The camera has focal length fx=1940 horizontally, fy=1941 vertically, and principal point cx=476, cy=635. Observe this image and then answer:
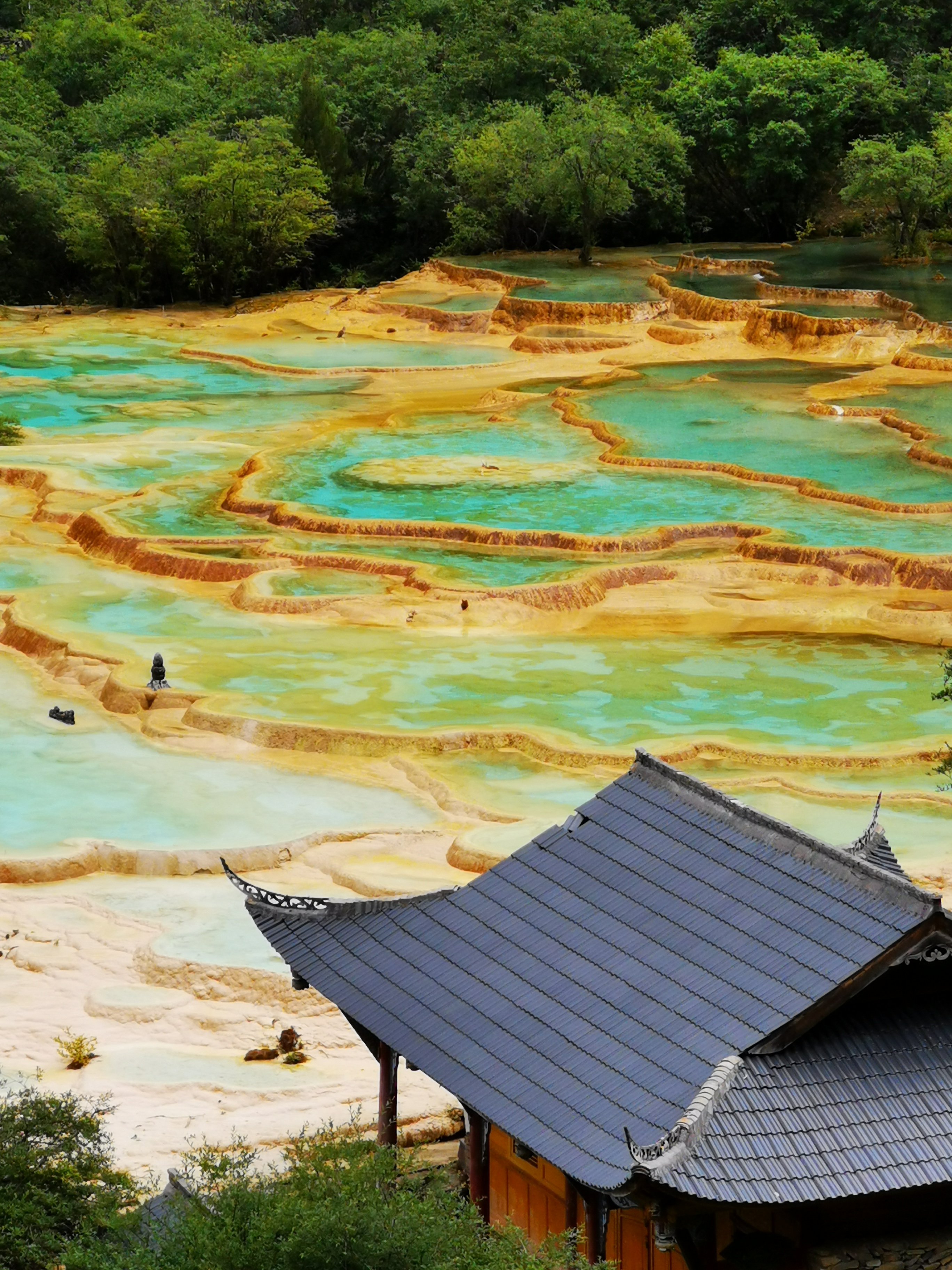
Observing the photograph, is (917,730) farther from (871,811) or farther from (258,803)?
(258,803)

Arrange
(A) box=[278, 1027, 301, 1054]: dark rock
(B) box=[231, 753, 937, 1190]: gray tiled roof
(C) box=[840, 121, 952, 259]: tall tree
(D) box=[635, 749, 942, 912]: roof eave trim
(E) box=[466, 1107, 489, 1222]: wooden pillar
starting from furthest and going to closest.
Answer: (C) box=[840, 121, 952, 259]: tall tree
(A) box=[278, 1027, 301, 1054]: dark rock
(E) box=[466, 1107, 489, 1222]: wooden pillar
(D) box=[635, 749, 942, 912]: roof eave trim
(B) box=[231, 753, 937, 1190]: gray tiled roof

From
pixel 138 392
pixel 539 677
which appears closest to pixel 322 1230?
pixel 539 677

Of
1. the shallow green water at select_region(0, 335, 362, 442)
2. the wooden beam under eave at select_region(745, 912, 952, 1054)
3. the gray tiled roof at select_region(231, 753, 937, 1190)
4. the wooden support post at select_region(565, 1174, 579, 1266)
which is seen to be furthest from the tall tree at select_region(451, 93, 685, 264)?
the wooden beam under eave at select_region(745, 912, 952, 1054)

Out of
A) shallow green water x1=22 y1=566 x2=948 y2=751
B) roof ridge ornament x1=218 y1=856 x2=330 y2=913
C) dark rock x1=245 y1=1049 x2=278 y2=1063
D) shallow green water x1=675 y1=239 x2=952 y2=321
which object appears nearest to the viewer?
roof ridge ornament x1=218 y1=856 x2=330 y2=913

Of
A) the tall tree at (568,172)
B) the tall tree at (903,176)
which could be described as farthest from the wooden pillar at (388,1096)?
the tall tree at (568,172)

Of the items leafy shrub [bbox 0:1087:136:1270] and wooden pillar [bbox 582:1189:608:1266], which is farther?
leafy shrub [bbox 0:1087:136:1270]

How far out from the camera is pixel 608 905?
9.97 m

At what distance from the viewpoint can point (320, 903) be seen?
35.6ft

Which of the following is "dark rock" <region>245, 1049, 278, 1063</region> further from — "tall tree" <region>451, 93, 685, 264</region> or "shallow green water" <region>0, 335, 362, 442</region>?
"tall tree" <region>451, 93, 685, 264</region>

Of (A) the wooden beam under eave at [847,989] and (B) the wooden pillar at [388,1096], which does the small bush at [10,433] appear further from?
(A) the wooden beam under eave at [847,989]

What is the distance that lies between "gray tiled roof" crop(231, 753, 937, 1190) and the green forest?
Answer: 3815cm

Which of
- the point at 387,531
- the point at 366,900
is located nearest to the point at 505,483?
the point at 387,531

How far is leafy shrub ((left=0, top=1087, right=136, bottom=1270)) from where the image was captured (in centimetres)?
967

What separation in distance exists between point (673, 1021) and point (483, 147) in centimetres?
4527
